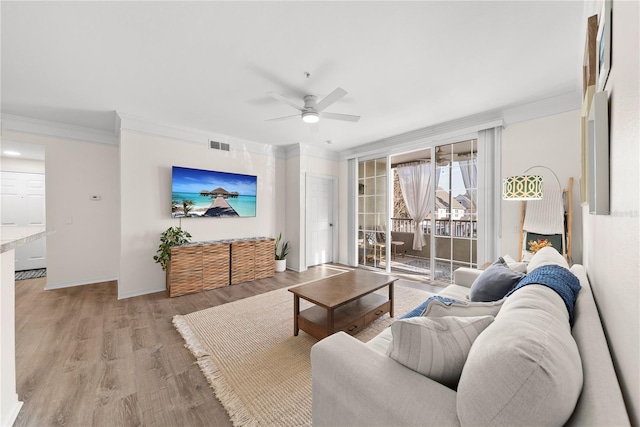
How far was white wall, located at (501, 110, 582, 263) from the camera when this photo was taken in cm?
296

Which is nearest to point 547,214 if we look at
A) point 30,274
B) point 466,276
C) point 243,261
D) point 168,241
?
point 466,276

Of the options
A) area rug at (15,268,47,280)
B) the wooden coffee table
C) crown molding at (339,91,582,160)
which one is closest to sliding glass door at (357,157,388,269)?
crown molding at (339,91,582,160)

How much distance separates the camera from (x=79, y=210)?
407 cm

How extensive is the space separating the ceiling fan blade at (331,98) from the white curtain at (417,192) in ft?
13.7

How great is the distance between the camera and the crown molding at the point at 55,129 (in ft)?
11.5

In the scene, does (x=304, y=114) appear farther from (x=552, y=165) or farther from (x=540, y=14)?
(x=552, y=165)

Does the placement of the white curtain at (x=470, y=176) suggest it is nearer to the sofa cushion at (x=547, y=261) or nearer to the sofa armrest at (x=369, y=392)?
the sofa cushion at (x=547, y=261)

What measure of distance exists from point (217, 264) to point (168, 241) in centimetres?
78

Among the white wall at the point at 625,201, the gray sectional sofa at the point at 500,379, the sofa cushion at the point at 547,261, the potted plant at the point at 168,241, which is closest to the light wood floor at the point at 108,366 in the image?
the potted plant at the point at 168,241

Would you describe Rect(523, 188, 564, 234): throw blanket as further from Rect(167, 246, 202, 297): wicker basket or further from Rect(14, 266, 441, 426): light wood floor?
Rect(167, 246, 202, 297): wicker basket

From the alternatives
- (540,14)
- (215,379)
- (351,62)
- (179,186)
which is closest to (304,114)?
(351,62)

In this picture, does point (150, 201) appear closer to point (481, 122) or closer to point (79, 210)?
point (79, 210)

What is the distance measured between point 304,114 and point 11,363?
2937 mm

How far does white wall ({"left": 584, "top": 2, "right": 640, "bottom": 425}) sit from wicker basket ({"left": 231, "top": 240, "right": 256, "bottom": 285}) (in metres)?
4.07
